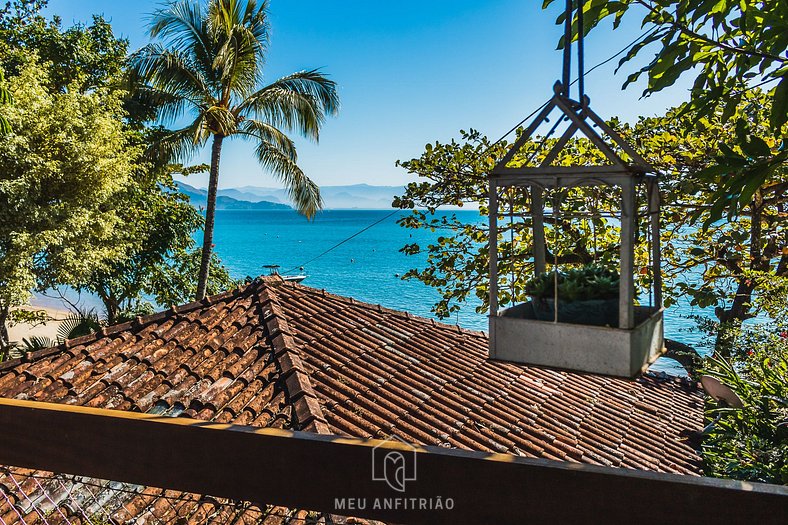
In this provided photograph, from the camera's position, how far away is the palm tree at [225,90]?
1313 centimetres

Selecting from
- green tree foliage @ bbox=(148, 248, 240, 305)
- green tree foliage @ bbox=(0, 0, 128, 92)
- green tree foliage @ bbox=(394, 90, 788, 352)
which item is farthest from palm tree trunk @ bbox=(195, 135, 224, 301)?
green tree foliage @ bbox=(394, 90, 788, 352)

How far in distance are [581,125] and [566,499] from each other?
1.26 m

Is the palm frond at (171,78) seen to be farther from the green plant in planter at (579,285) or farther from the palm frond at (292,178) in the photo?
the green plant in planter at (579,285)

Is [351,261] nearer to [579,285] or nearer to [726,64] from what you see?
[726,64]

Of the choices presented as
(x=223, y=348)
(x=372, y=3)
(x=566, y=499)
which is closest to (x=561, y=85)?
(x=566, y=499)

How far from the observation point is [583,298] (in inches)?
79.7

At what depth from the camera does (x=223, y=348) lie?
5.14 meters

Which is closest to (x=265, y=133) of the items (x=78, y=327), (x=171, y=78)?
(x=171, y=78)

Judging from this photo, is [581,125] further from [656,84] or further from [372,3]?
[372,3]

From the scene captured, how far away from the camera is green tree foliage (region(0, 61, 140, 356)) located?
1145 cm

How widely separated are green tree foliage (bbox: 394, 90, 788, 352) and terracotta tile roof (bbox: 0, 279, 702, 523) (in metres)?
1.19

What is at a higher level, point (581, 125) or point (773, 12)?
point (773, 12)

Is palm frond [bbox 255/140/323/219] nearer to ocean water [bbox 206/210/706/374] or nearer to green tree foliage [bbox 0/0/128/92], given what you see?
ocean water [bbox 206/210/706/374]
